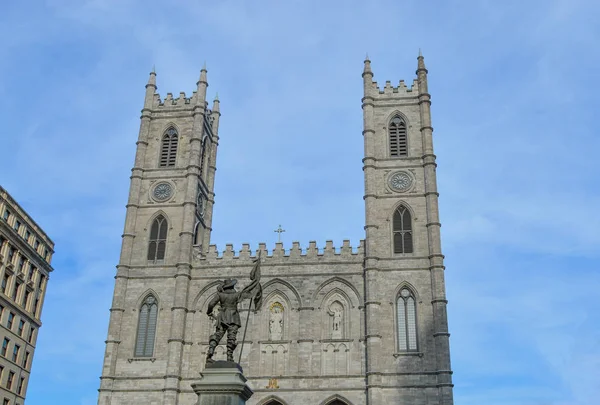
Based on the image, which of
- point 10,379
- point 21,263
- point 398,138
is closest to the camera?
point 10,379

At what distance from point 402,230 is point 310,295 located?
7.04 m

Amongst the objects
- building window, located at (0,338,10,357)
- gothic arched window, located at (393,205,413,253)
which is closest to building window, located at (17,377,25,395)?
building window, located at (0,338,10,357)

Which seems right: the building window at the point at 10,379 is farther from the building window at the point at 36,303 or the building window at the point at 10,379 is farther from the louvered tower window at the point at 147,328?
the louvered tower window at the point at 147,328

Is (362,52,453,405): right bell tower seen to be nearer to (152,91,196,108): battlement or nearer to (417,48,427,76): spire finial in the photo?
(417,48,427,76): spire finial

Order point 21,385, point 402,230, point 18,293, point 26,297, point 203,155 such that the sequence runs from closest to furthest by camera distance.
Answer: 1. point 402,230
2. point 21,385
3. point 18,293
4. point 26,297
5. point 203,155

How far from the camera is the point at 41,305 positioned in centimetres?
4800

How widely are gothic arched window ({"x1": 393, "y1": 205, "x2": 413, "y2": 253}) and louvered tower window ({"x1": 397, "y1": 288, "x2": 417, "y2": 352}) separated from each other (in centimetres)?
276

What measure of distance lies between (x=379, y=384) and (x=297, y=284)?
7.90m

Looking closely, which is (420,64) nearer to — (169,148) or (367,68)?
(367,68)

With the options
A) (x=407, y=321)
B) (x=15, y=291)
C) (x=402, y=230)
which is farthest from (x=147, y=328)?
(x=402, y=230)

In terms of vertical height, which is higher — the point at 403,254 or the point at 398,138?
the point at 398,138

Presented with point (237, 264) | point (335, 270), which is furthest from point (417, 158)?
point (237, 264)

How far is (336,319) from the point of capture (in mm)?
40875

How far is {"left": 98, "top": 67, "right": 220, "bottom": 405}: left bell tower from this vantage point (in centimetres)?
4100
